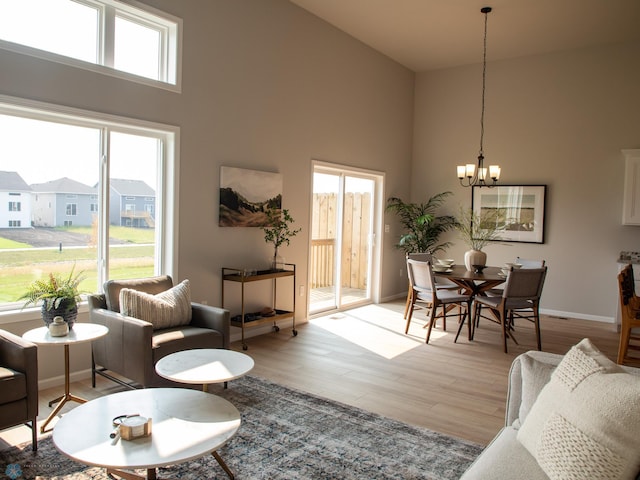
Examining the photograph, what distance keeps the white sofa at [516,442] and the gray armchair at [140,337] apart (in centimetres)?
222

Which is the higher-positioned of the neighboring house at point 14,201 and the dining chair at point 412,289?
the neighboring house at point 14,201

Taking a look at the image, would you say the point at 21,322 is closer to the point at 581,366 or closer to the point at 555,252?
the point at 581,366

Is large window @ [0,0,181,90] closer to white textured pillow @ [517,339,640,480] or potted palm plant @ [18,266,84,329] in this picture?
potted palm plant @ [18,266,84,329]

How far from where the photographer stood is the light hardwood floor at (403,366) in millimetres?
3402

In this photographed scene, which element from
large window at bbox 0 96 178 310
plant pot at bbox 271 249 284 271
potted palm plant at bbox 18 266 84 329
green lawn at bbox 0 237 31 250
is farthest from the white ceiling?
potted palm plant at bbox 18 266 84 329

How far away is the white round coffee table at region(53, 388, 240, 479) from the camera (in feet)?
6.11

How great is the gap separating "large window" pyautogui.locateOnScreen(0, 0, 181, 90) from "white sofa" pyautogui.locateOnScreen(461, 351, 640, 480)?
142 inches

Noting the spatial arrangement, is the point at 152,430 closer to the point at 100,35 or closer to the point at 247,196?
the point at 100,35

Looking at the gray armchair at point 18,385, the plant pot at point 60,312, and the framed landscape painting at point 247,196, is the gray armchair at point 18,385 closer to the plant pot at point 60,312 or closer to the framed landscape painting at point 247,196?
the plant pot at point 60,312

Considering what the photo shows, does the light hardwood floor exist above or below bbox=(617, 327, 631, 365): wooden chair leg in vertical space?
below

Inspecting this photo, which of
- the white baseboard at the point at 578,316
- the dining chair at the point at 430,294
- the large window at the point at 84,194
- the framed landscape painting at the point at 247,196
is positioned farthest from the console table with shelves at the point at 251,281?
the white baseboard at the point at 578,316

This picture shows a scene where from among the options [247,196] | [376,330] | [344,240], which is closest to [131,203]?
[247,196]

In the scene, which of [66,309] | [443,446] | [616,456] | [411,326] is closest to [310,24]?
[411,326]

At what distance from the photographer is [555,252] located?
6.97 meters
